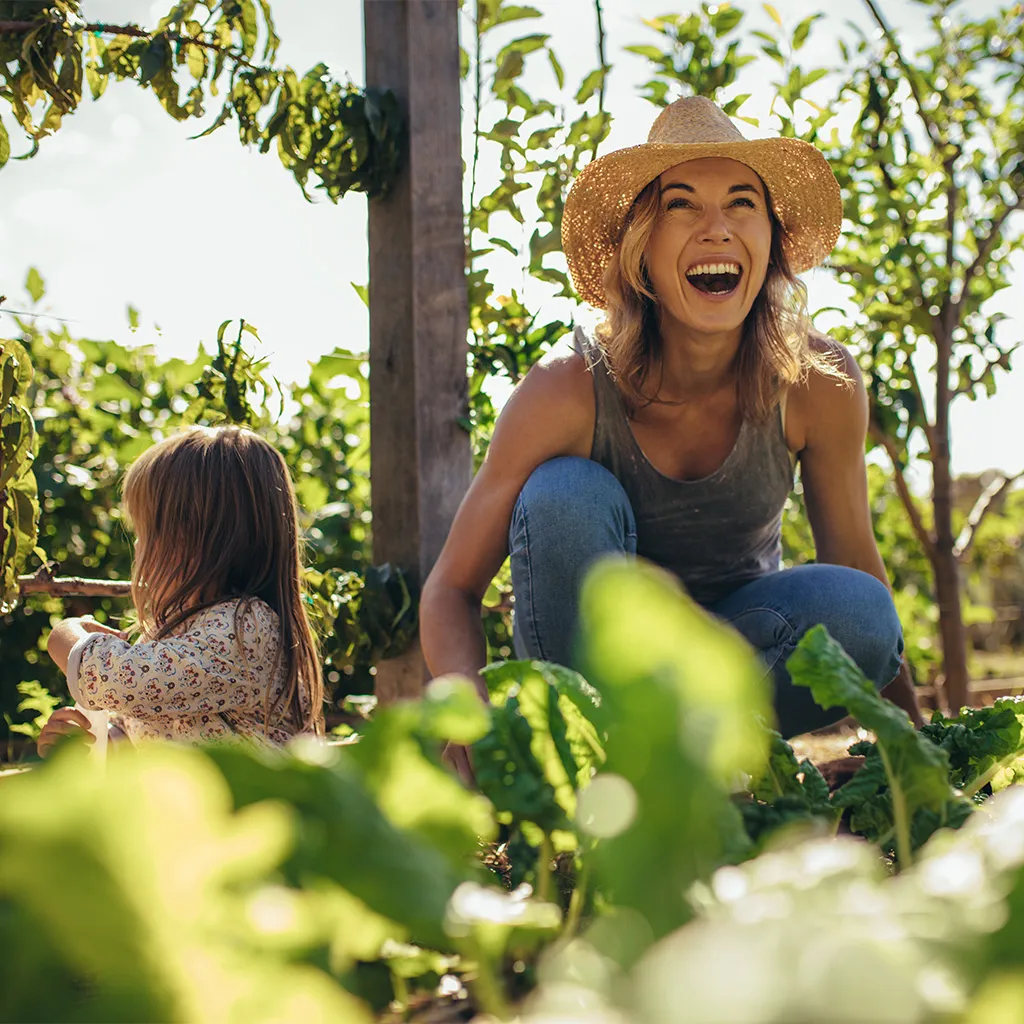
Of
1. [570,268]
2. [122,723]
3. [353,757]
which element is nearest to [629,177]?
[570,268]

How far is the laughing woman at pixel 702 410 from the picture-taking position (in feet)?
5.54

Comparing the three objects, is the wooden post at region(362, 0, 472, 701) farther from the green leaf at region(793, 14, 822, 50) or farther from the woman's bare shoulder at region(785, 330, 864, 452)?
the green leaf at region(793, 14, 822, 50)

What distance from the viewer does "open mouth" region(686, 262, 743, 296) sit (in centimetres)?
181

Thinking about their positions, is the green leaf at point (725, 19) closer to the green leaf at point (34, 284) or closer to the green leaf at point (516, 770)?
the green leaf at point (34, 284)

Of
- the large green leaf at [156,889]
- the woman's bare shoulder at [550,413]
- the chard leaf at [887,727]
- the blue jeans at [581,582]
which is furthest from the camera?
the woman's bare shoulder at [550,413]

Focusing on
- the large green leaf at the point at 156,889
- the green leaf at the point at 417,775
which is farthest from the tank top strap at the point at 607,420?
the large green leaf at the point at 156,889

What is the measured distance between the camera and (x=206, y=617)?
1845 millimetres

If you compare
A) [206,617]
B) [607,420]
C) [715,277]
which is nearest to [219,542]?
[206,617]

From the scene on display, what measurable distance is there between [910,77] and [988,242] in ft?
1.77

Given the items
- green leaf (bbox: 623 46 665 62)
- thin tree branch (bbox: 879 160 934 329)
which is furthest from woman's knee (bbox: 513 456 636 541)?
thin tree branch (bbox: 879 160 934 329)

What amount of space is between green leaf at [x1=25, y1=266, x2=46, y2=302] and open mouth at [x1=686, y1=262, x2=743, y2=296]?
2.21 metres

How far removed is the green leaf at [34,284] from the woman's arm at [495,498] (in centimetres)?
205

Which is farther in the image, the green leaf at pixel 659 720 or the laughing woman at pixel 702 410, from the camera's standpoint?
the laughing woman at pixel 702 410

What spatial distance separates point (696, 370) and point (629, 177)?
37cm
